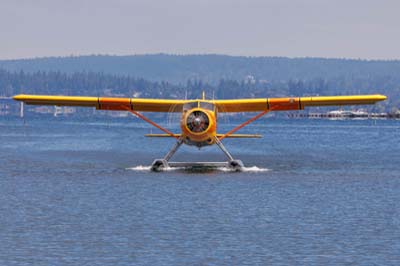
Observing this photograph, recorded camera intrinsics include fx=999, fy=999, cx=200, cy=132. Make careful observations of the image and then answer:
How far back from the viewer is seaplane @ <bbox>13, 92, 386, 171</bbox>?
118ft

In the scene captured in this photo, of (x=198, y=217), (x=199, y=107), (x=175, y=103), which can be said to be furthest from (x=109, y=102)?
(x=198, y=217)

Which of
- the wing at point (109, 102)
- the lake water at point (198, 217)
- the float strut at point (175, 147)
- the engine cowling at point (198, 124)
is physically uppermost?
the wing at point (109, 102)

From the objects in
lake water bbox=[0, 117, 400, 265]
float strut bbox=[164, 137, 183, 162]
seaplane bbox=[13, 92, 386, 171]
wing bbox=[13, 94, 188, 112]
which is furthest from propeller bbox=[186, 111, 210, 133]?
wing bbox=[13, 94, 188, 112]

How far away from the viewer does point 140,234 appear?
2200 cm

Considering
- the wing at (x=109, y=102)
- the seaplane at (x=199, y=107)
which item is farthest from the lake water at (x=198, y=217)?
the wing at (x=109, y=102)

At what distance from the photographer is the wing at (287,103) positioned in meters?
38.2

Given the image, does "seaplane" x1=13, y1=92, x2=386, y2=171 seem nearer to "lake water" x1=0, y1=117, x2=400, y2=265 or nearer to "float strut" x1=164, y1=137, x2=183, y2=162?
"float strut" x1=164, y1=137, x2=183, y2=162

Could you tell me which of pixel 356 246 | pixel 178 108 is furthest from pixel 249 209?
pixel 178 108

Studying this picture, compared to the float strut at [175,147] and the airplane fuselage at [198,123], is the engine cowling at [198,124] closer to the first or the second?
the airplane fuselage at [198,123]

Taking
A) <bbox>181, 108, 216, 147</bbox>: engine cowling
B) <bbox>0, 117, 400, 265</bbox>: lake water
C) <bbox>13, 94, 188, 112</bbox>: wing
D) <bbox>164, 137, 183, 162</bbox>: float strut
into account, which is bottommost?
<bbox>0, 117, 400, 265</bbox>: lake water

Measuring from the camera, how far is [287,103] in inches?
1535

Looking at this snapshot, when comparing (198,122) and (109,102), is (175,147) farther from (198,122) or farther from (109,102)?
(109,102)

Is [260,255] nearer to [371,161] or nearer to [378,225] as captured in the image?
[378,225]

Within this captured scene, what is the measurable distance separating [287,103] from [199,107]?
4292 mm
